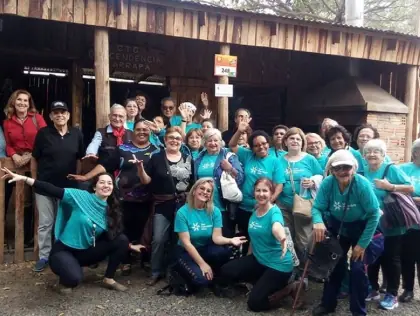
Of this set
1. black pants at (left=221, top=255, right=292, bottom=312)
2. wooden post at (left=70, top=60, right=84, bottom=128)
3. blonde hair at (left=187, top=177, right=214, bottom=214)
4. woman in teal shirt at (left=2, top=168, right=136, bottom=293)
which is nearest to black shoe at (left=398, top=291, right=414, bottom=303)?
black pants at (left=221, top=255, right=292, bottom=312)

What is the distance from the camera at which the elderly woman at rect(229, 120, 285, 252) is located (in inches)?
189

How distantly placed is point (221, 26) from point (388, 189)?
363 centimetres

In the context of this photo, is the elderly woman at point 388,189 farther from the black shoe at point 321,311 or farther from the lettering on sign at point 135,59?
the lettering on sign at point 135,59

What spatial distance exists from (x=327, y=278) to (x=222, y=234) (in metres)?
1.23

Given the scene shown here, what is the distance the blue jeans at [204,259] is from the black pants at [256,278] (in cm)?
14

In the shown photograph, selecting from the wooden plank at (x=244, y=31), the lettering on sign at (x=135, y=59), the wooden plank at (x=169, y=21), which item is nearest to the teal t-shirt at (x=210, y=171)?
the wooden plank at (x=169, y=21)

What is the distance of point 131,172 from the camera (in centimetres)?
487

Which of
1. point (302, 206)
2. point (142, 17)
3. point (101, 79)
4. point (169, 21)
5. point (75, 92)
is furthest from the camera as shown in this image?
point (75, 92)

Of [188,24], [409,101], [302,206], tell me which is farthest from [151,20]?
[409,101]

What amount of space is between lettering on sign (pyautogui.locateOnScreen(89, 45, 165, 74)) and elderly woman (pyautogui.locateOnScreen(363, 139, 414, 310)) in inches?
210

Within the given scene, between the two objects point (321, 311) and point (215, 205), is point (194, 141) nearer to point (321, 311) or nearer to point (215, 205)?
point (215, 205)

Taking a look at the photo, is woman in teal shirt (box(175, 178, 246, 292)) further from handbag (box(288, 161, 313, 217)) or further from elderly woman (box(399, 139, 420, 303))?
elderly woman (box(399, 139, 420, 303))

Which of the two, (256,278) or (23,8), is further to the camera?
(23,8)

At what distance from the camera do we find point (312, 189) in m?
4.65
